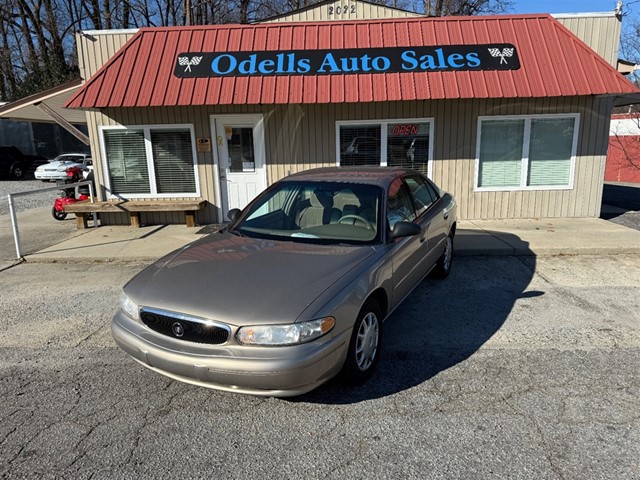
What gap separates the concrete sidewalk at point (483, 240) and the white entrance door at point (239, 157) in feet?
3.79

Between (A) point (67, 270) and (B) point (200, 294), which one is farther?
(A) point (67, 270)

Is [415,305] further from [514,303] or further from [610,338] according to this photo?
[610,338]

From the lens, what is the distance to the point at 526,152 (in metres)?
9.27

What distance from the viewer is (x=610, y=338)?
415 centimetres

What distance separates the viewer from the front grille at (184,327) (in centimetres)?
278

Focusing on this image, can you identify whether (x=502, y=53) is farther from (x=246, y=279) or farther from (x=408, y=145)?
(x=246, y=279)

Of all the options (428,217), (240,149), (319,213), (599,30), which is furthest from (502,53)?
(319,213)

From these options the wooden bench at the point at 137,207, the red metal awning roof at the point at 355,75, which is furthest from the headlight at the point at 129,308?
the wooden bench at the point at 137,207

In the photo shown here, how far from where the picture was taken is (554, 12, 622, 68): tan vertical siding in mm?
8844

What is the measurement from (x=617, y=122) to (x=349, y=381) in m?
24.4

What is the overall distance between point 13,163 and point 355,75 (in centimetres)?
2291

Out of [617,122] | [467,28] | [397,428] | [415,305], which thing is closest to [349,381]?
[397,428]

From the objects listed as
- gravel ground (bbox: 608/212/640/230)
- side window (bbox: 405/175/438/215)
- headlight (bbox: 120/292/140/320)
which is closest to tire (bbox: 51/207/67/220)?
headlight (bbox: 120/292/140/320)

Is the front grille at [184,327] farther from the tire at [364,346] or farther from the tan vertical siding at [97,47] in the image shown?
the tan vertical siding at [97,47]
